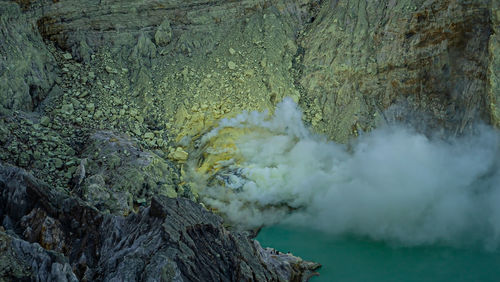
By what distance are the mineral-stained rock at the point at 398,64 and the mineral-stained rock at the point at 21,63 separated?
1085 centimetres

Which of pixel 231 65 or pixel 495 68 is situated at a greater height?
pixel 495 68

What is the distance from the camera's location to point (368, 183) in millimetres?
21703

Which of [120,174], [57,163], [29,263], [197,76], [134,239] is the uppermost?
[197,76]

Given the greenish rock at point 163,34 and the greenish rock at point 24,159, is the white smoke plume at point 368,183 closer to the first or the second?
the greenish rock at point 163,34

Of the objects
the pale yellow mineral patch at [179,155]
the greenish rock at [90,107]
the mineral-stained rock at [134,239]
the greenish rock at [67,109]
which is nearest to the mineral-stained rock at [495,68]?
the mineral-stained rock at [134,239]

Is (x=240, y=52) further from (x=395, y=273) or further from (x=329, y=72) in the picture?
(x=395, y=273)

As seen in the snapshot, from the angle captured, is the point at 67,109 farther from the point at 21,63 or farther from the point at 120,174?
the point at 120,174

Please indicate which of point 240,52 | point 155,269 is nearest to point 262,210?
point 240,52

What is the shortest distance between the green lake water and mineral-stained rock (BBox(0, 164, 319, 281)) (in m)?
2.82

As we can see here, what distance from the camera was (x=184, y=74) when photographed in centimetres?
2470

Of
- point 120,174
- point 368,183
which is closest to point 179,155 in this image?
point 120,174

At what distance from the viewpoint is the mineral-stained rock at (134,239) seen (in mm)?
12773

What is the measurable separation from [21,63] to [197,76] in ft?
23.3

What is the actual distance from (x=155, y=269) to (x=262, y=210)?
9.98 meters
